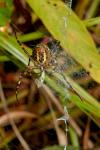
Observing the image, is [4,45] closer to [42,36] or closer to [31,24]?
[42,36]

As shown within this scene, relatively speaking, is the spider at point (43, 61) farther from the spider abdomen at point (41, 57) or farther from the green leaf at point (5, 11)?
the green leaf at point (5, 11)

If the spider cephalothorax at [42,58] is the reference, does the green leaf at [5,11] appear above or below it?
above

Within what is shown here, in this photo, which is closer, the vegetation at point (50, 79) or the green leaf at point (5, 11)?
the vegetation at point (50, 79)

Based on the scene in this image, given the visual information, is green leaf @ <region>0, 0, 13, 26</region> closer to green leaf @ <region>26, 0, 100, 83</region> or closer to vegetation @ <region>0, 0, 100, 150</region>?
vegetation @ <region>0, 0, 100, 150</region>

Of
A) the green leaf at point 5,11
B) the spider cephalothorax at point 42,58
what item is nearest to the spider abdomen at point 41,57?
the spider cephalothorax at point 42,58

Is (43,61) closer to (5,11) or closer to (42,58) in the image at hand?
(42,58)

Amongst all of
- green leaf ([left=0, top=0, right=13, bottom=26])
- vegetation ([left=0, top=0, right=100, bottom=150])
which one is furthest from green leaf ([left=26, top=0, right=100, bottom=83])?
green leaf ([left=0, top=0, right=13, bottom=26])

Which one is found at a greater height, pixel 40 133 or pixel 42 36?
pixel 42 36

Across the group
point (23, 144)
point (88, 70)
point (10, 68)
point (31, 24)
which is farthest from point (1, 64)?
point (88, 70)
